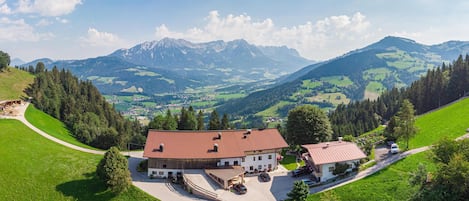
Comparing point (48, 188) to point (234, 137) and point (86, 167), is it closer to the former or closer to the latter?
point (86, 167)

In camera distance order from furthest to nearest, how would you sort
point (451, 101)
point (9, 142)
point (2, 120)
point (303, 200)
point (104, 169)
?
1. point (451, 101)
2. point (2, 120)
3. point (9, 142)
4. point (104, 169)
5. point (303, 200)

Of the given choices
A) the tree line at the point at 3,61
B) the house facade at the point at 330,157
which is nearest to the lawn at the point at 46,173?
the house facade at the point at 330,157

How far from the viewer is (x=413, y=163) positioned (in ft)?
197

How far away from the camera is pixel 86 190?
57.7 m

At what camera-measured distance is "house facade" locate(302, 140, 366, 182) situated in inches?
2397

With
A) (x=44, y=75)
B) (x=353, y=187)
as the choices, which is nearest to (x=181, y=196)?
(x=353, y=187)

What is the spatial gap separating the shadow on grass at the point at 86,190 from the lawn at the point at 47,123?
1197 inches

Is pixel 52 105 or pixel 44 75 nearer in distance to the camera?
pixel 52 105

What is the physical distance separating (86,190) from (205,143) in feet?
74.1

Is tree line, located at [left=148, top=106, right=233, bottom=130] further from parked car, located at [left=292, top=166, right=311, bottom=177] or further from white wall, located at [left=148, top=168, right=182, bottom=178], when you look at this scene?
parked car, located at [left=292, top=166, right=311, bottom=177]

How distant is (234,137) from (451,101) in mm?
92817

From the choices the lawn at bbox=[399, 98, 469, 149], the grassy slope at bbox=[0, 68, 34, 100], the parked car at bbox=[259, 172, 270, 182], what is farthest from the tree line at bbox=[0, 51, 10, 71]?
the lawn at bbox=[399, 98, 469, 149]

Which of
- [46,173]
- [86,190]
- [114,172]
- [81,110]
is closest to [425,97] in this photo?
[114,172]

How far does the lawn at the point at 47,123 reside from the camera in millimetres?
89188
